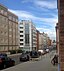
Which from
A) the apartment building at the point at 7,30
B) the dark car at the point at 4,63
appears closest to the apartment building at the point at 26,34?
the apartment building at the point at 7,30

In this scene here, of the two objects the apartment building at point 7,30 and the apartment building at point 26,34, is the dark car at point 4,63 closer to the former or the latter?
the apartment building at point 7,30

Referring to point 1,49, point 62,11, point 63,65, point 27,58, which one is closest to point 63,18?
point 62,11

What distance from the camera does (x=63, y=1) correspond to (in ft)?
13.2

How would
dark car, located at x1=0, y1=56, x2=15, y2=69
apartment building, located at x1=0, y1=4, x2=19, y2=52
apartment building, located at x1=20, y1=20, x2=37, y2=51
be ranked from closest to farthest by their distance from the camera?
dark car, located at x1=0, y1=56, x2=15, y2=69
apartment building, located at x1=0, y1=4, x2=19, y2=52
apartment building, located at x1=20, y1=20, x2=37, y2=51

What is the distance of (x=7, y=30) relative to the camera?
99125 mm

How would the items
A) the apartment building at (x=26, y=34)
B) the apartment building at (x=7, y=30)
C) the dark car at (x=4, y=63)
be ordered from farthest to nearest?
the apartment building at (x=26, y=34)
the apartment building at (x=7, y=30)
the dark car at (x=4, y=63)

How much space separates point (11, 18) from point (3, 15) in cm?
1431

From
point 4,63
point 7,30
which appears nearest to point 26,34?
point 7,30

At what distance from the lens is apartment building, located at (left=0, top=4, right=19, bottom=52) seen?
9144 centimetres

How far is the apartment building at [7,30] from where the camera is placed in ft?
300

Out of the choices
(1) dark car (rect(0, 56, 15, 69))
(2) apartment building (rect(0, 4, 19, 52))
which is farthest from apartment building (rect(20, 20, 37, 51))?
(1) dark car (rect(0, 56, 15, 69))

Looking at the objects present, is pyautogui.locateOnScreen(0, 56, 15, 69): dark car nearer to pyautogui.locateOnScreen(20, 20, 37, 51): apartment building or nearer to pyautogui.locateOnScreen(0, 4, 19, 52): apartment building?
pyautogui.locateOnScreen(0, 4, 19, 52): apartment building

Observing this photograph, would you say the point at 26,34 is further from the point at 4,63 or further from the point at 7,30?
the point at 4,63

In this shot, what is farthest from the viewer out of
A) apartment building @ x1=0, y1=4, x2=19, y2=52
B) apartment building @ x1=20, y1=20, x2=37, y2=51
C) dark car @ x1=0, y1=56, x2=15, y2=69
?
apartment building @ x1=20, y1=20, x2=37, y2=51
